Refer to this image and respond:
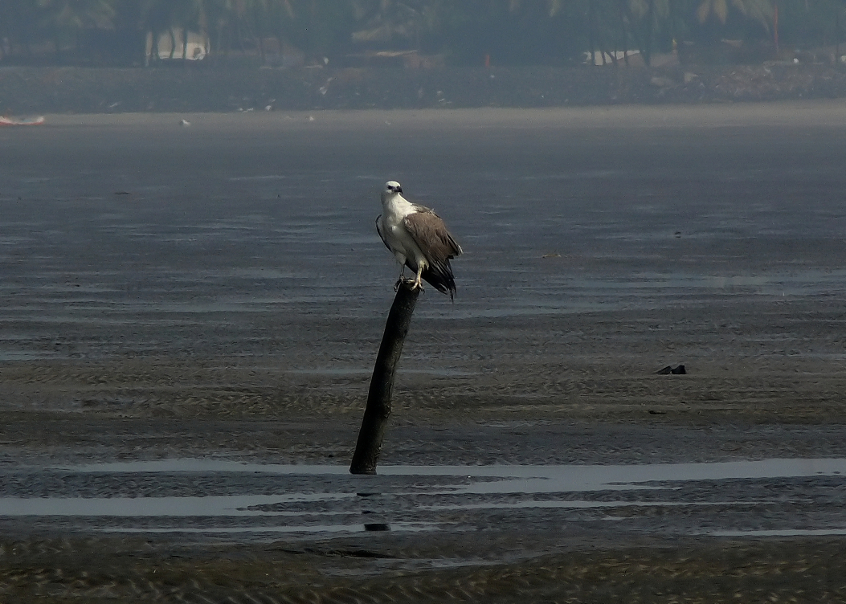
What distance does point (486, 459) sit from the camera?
12125 mm

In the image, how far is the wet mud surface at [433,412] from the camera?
8.98 m

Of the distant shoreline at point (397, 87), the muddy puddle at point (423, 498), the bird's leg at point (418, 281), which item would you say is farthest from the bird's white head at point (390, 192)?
the distant shoreline at point (397, 87)

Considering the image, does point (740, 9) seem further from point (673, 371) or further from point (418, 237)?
point (418, 237)

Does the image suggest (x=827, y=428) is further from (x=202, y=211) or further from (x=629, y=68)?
(x=629, y=68)

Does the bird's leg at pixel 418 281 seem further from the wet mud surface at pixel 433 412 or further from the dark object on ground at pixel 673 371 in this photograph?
the dark object on ground at pixel 673 371

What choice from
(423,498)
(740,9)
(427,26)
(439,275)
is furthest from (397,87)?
(423,498)

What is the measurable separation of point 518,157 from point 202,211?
3839 centimetres

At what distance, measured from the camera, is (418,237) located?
496 inches

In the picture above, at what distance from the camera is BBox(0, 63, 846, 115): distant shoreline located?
179 m

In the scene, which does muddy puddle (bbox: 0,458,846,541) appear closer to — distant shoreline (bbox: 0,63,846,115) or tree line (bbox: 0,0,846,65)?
distant shoreline (bbox: 0,63,846,115)

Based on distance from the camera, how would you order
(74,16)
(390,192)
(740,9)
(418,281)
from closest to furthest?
(418,281) < (390,192) < (740,9) < (74,16)

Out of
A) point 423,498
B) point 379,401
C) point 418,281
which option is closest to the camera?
point 423,498

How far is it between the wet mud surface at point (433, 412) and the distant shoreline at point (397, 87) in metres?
144

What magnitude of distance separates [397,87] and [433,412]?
558 ft
